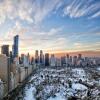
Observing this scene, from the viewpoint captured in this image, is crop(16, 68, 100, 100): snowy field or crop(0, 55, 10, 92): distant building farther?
crop(0, 55, 10, 92): distant building

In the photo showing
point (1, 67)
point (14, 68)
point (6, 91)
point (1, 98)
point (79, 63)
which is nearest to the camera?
point (1, 98)

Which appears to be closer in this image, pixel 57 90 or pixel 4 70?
pixel 57 90

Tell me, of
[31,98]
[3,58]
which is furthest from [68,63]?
[31,98]

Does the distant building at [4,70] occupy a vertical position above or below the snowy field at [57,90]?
above

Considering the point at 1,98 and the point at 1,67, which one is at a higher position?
the point at 1,67

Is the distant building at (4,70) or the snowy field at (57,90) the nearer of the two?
the snowy field at (57,90)

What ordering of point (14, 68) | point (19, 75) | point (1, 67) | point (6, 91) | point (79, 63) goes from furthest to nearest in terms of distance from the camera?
point (79, 63) < point (19, 75) < point (14, 68) < point (1, 67) < point (6, 91)

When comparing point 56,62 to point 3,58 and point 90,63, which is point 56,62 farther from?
point 3,58

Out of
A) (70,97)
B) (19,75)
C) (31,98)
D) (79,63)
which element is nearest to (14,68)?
(19,75)

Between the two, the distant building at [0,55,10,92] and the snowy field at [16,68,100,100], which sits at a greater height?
the distant building at [0,55,10,92]

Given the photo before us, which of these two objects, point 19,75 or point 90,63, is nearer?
point 19,75

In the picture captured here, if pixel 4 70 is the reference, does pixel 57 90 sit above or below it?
below
